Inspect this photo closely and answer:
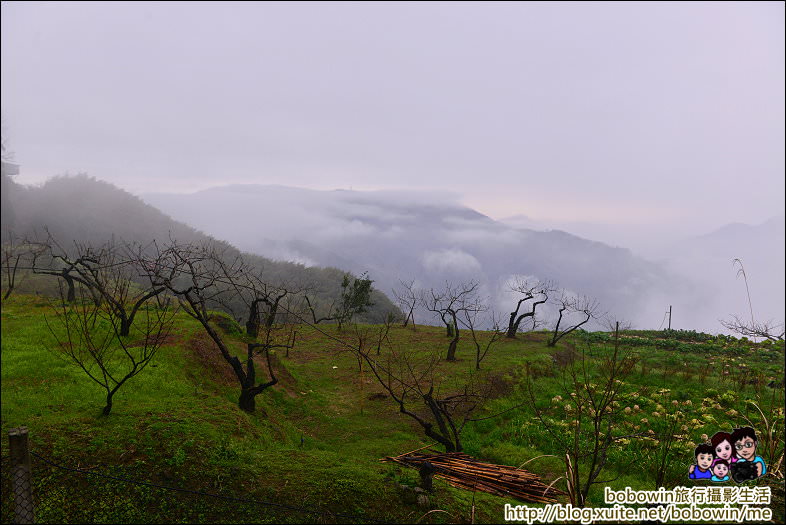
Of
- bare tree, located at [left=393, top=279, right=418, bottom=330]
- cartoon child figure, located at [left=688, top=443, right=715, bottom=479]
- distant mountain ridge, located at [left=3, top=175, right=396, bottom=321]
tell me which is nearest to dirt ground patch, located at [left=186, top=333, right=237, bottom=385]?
cartoon child figure, located at [left=688, top=443, right=715, bottom=479]

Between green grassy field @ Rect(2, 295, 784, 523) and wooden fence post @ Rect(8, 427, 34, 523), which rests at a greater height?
wooden fence post @ Rect(8, 427, 34, 523)

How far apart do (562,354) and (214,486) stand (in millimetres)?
20009

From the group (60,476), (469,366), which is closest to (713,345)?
(469,366)

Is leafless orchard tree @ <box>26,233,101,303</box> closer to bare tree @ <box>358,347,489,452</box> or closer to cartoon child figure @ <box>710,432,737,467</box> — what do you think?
bare tree @ <box>358,347,489,452</box>

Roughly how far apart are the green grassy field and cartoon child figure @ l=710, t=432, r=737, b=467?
3.97ft

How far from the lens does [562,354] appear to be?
22.1m

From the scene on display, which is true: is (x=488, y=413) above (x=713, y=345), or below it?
below

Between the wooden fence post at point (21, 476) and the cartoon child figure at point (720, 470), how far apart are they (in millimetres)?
8250

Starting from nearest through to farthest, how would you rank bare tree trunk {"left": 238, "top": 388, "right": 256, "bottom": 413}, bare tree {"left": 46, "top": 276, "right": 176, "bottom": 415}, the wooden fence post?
1. the wooden fence post
2. bare tree {"left": 46, "top": 276, "right": 176, "bottom": 415}
3. bare tree trunk {"left": 238, "top": 388, "right": 256, "bottom": 413}

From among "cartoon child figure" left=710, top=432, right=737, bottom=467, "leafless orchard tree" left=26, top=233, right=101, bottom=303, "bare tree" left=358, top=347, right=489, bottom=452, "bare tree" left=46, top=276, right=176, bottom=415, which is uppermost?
"leafless orchard tree" left=26, top=233, right=101, bottom=303

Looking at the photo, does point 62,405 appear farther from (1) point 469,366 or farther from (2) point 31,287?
(2) point 31,287

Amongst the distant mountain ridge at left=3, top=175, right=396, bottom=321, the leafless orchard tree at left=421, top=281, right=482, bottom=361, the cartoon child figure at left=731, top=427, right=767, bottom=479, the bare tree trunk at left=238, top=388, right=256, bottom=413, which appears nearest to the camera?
the cartoon child figure at left=731, top=427, right=767, bottom=479

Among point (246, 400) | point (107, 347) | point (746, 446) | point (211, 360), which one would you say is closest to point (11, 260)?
point (107, 347)

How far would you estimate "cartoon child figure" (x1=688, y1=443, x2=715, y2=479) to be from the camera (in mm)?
4613
